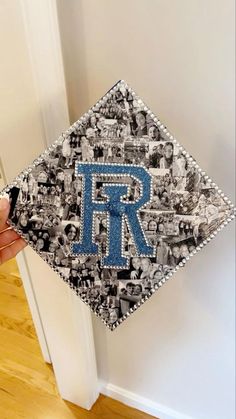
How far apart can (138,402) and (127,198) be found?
85 cm

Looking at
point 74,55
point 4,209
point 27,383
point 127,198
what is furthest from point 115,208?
point 27,383

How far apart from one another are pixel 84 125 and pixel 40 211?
0.15 meters

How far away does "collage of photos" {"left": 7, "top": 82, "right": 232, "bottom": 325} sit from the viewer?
1.90 feet

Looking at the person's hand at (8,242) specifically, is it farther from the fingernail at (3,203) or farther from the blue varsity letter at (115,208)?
the blue varsity letter at (115,208)

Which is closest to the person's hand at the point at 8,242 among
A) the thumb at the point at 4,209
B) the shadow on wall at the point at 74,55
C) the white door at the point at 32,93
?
the thumb at the point at 4,209

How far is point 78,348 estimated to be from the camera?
1.08 meters

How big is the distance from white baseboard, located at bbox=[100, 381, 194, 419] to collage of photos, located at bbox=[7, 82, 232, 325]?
67cm

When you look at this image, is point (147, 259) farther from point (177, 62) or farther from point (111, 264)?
point (177, 62)

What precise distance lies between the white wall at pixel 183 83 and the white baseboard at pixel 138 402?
0.31 metres

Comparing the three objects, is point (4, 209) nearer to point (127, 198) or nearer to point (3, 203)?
point (3, 203)

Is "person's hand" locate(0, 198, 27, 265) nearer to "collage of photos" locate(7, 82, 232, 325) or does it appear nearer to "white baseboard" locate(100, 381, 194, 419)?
"collage of photos" locate(7, 82, 232, 325)

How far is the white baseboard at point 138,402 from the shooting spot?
117 centimetres

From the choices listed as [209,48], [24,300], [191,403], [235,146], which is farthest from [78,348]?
[209,48]

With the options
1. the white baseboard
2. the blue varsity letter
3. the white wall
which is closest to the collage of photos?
the blue varsity letter
